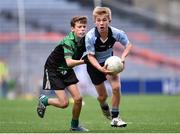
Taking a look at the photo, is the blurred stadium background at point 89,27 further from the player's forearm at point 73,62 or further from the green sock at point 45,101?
the player's forearm at point 73,62

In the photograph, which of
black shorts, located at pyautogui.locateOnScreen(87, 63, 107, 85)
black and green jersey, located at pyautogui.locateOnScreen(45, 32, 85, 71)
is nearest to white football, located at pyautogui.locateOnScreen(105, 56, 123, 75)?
black and green jersey, located at pyautogui.locateOnScreen(45, 32, 85, 71)

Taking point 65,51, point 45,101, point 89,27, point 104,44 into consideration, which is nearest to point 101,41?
point 104,44

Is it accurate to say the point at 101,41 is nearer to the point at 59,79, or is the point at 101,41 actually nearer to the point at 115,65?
the point at 115,65

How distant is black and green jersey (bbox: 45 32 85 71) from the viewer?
1073 centimetres

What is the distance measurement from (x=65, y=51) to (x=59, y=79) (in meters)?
0.49

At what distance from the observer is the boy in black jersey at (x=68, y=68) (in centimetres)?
1067

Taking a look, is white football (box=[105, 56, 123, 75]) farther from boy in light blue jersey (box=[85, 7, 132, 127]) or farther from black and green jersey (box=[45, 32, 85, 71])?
black and green jersey (box=[45, 32, 85, 71])

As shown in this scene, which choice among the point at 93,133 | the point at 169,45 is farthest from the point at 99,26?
the point at 169,45

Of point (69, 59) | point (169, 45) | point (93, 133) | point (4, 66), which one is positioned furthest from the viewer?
point (169, 45)

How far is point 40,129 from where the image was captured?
1100 centimetres

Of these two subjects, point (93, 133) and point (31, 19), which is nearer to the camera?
point (93, 133)

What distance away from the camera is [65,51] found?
1073 cm

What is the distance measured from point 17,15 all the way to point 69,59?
24.1m

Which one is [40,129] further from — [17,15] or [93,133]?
[17,15]
